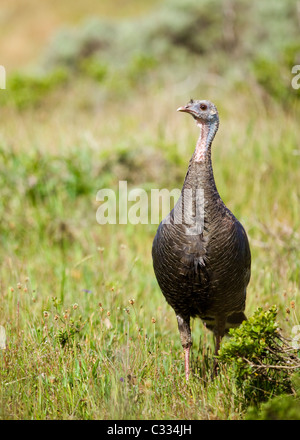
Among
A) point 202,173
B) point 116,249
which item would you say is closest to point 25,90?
point 116,249

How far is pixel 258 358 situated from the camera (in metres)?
2.84

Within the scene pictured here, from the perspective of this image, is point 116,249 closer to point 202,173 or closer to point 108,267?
point 108,267

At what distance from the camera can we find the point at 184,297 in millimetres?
3439

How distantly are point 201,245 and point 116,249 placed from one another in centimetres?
245

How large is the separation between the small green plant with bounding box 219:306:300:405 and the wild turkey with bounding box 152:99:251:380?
48cm

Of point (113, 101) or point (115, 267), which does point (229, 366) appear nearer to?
point (115, 267)

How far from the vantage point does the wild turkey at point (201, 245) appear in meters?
3.24

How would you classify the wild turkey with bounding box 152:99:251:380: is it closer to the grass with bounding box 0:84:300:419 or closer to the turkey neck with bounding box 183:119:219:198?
the turkey neck with bounding box 183:119:219:198

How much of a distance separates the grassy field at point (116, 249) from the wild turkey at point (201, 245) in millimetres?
324

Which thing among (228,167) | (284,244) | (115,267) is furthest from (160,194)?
(284,244)

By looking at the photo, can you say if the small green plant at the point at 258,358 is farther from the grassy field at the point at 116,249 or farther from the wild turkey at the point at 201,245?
the wild turkey at the point at 201,245

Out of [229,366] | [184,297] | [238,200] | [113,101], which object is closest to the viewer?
[229,366]

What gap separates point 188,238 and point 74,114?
23.1 ft

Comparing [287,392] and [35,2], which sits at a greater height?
[35,2]
